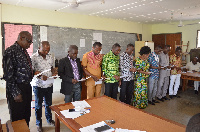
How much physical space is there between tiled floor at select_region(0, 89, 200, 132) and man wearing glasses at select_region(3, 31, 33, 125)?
1029 millimetres

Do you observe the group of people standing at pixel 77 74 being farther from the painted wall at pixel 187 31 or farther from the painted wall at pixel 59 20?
the painted wall at pixel 187 31

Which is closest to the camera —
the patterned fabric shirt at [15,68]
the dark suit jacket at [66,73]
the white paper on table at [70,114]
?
the white paper on table at [70,114]

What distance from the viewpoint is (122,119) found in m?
1.81

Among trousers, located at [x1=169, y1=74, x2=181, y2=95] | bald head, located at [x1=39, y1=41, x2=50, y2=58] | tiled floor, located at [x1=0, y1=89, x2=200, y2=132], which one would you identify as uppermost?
bald head, located at [x1=39, y1=41, x2=50, y2=58]

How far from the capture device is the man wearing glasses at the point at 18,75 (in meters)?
2.08

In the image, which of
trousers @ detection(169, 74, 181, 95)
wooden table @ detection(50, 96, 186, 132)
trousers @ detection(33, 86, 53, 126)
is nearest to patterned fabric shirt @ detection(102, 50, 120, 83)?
trousers @ detection(33, 86, 53, 126)

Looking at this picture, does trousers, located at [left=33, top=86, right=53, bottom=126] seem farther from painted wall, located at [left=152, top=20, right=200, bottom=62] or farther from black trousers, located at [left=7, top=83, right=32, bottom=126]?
painted wall, located at [left=152, top=20, right=200, bottom=62]

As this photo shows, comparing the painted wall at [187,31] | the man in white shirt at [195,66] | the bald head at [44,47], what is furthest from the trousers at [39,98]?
the painted wall at [187,31]

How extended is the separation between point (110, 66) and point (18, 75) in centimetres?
188

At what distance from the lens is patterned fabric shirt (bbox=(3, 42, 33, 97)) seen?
2080 mm

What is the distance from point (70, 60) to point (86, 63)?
1.47 ft

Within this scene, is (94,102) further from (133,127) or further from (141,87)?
(141,87)

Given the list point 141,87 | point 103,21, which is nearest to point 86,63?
point 141,87

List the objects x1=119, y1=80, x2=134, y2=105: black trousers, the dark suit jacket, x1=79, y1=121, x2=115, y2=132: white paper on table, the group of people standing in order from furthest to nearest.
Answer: x1=119, y1=80, x2=134, y2=105: black trousers, the dark suit jacket, the group of people standing, x1=79, y1=121, x2=115, y2=132: white paper on table
